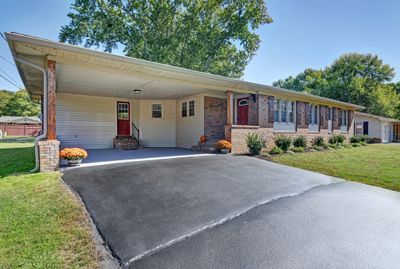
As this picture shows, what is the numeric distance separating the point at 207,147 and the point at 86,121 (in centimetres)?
637

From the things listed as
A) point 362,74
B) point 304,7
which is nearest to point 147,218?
point 304,7

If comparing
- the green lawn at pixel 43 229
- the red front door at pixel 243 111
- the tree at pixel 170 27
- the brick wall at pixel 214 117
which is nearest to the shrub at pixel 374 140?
the tree at pixel 170 27

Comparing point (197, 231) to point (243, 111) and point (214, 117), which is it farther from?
point (243, 111)

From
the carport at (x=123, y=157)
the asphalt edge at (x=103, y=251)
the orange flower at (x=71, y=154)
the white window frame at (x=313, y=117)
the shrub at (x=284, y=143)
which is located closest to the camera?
the asphalt edge at (x=103, y=251)

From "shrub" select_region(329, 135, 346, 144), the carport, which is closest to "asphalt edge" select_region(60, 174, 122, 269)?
the carport

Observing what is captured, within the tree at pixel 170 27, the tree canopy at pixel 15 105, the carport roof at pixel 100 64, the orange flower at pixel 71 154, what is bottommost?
the orange flower at pixel 71 154

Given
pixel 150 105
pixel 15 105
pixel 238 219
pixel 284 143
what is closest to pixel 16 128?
pixel 15 105

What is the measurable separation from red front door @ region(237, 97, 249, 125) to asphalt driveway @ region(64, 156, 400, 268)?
6174 millimetres

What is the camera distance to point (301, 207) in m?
3.71

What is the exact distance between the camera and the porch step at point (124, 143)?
1116 centimetres

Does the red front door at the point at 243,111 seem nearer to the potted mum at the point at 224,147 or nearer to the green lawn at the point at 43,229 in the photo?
the potted mum at the point at 224,147

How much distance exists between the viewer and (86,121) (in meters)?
11.0

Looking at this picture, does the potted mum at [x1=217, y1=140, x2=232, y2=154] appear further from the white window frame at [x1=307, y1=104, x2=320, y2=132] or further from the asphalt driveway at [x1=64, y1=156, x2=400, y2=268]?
the white window frame at [x1=307, y1=104, x2=320, y2=132]

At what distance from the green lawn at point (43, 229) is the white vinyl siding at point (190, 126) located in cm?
736
